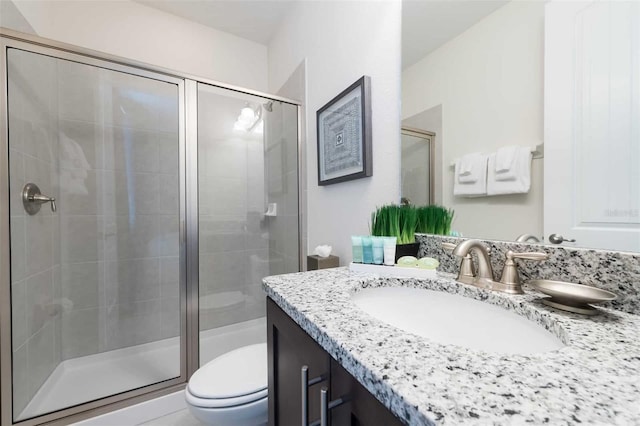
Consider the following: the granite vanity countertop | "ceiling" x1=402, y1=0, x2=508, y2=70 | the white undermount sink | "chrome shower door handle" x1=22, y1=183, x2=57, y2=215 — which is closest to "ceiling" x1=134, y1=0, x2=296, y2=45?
"ceiling" x1=402, y1=0, x2=508, y2=70

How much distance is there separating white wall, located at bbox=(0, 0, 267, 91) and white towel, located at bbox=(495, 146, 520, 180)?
2085 mm

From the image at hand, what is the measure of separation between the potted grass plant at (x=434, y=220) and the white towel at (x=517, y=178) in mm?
155

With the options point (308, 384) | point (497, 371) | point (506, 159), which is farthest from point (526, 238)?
point (308, 384)

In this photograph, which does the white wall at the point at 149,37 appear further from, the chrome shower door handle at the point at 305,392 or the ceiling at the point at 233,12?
the chrome shower door handle at the point at 305,392

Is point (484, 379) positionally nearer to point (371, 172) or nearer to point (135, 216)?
point (371, 172)

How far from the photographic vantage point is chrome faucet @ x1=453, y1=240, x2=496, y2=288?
1.99ft

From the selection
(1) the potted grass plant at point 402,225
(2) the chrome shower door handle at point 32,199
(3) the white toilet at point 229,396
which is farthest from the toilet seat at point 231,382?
(2) the chrome shower door handle at point 32,199

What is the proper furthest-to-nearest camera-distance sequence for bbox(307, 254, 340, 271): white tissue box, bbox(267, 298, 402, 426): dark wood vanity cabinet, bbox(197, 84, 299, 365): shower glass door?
bbox(197, 84, 299, 365): shower glass door < bbox(307, 254, 340, 271): white tissue box < bbox(267, 298, 402, 426): dark wood vanity cabinet

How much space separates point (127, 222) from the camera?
1729 mm

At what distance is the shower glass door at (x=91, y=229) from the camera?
122 centimetres

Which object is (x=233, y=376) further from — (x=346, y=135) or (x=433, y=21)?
(x=433, y=21)

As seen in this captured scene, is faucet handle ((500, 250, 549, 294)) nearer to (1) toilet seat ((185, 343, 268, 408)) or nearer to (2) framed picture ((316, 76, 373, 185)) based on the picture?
(2) framed picture ((316, 76, 373, 185))

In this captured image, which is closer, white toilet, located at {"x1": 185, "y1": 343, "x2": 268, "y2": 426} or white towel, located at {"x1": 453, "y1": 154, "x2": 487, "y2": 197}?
white towel, located at {"x1": 453, "y1": 154, "x2": 487, "y2": 197}

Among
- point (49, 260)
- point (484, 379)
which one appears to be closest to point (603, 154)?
point (484, 379)
